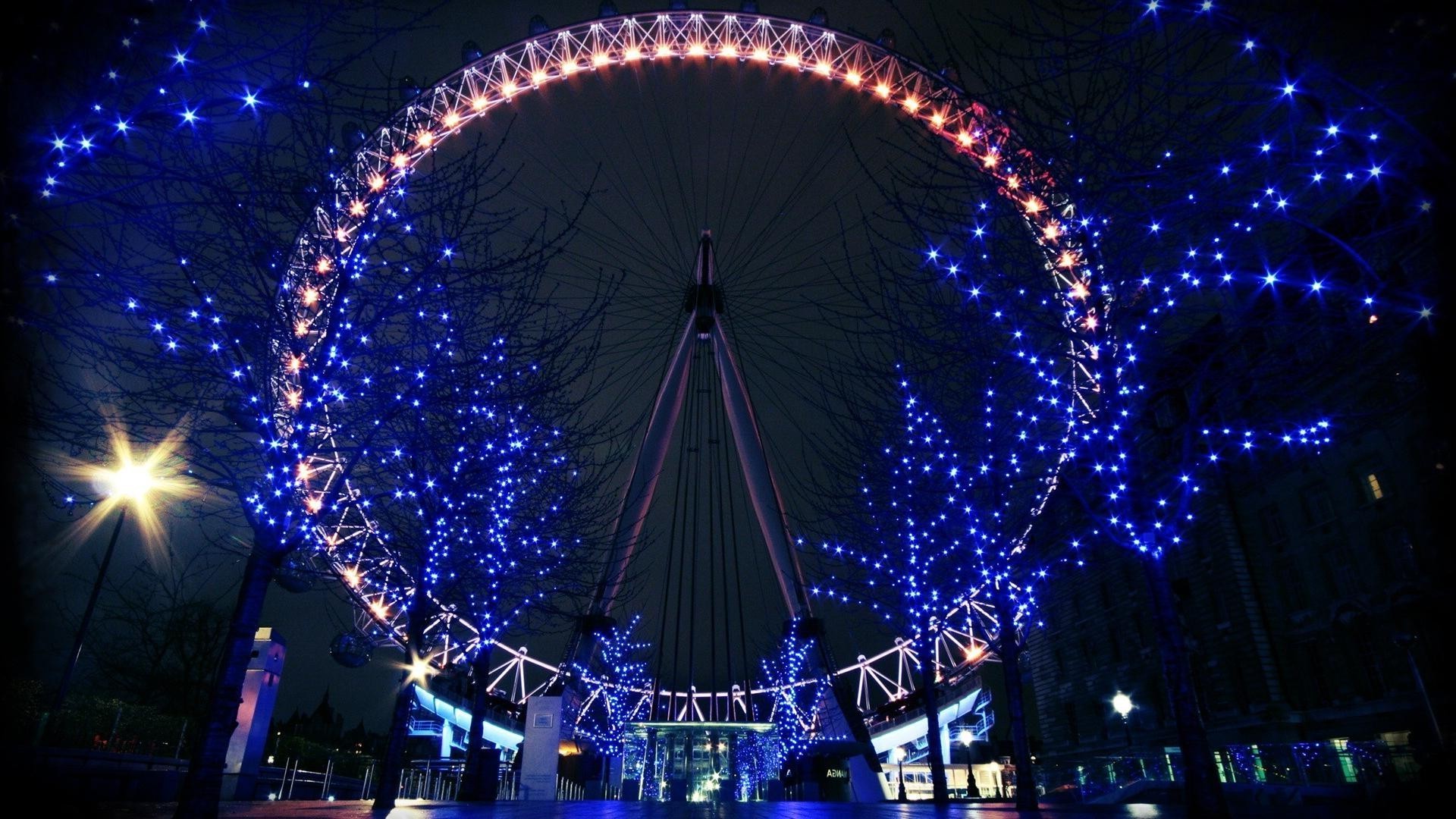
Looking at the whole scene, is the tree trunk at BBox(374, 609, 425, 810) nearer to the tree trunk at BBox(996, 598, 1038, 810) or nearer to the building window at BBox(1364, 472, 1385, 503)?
the tree trunk at BBox(996, 598, 1038, 810)

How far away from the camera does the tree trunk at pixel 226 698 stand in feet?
24.6

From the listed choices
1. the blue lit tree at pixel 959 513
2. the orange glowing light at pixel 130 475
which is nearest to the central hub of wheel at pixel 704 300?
the blue lit tree at pixel 959 513

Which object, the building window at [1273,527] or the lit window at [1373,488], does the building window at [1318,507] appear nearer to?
the building window at [1273,527]

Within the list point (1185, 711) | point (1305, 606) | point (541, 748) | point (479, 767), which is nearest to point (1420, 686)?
point (1305, 606)

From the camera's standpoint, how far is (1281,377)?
11.0 metres

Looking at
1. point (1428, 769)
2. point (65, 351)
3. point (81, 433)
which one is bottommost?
point (1428, 769)

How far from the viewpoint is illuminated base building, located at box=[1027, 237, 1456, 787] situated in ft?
75.3

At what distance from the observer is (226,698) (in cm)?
795

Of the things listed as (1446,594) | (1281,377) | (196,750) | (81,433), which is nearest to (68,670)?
(81,433)

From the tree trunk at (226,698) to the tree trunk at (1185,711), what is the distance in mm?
10492

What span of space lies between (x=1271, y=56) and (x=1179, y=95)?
0.89m

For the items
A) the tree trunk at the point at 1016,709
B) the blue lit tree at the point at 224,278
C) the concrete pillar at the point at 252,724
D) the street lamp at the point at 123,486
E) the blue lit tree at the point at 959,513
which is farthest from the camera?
the blue lit tree at the point at 959,513

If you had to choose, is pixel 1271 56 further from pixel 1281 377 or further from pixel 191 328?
pixel 191 328

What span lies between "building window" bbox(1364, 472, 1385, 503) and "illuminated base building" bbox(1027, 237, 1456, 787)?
Result: 0.05 metres
